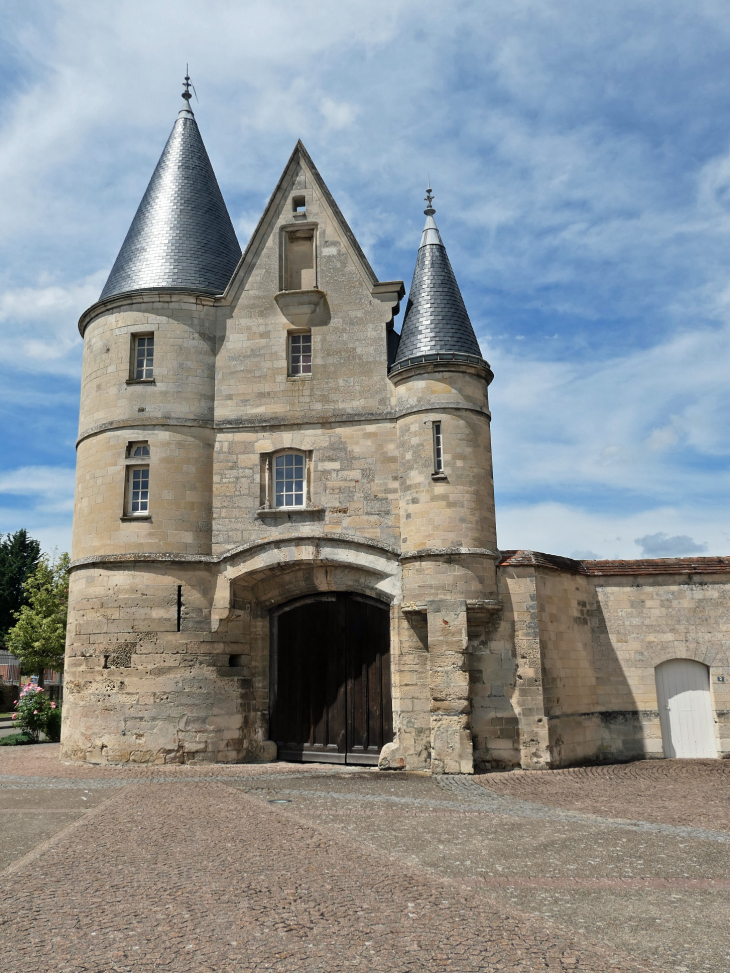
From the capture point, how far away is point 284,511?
15.1 metres

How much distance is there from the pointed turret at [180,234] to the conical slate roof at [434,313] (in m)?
4.34

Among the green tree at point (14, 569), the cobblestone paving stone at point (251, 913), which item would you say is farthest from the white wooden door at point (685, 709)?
the green tree at point (14, 569)

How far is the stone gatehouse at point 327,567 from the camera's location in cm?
1402

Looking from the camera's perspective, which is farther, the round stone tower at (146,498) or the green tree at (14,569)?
the green tree at (14,569)

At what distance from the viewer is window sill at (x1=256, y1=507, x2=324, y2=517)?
15.1m

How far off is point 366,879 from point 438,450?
9250 millimetres

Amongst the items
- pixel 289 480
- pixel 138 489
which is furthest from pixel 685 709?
pixel 138 489

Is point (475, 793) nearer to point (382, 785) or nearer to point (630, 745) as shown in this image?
point (382, 785)

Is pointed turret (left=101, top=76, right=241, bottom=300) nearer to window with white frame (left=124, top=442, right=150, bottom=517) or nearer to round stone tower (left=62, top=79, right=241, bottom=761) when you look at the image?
round stone tower (left=62, top=79, right=241, bottom=761)

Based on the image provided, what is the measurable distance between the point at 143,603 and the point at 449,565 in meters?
5.94

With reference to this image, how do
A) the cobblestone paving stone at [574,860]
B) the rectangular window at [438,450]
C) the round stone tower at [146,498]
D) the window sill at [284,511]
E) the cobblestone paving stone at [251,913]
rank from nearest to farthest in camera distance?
the cobblestone paving stone at [251,913]
the cobblestone paving stone at [574,860]
the round stone tower at [146,498]
the rectangular window at [438,450]
the window sill at [284,511]

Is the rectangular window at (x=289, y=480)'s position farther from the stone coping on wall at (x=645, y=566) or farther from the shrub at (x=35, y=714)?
the shrub at (x=35, y=714)

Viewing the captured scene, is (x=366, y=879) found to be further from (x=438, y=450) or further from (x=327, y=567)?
(x=438, y=450)

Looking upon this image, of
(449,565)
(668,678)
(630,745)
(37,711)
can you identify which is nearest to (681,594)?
(668,678)
